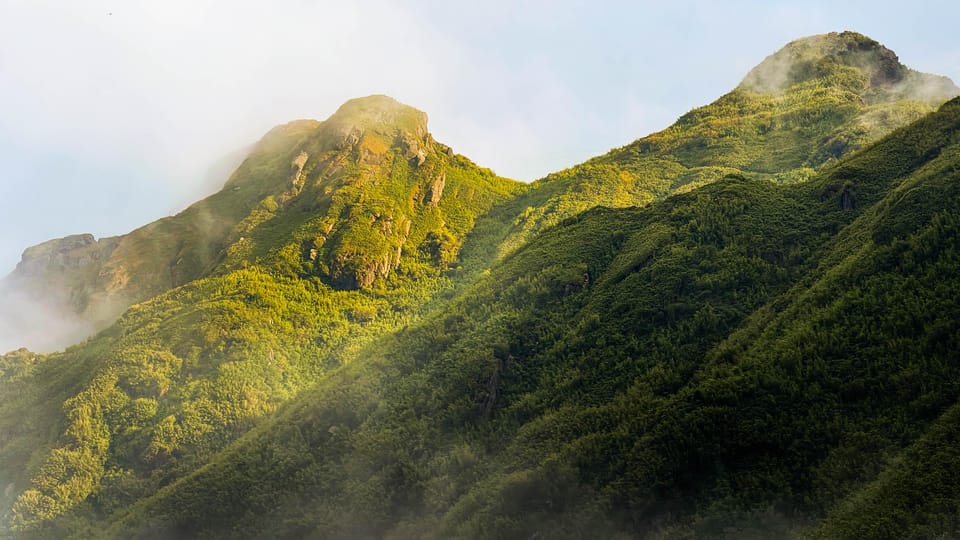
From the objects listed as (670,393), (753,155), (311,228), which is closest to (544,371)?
(670,393)

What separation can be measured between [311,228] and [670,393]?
102341 mm

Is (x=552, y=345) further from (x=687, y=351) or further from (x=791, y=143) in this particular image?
(x=791, y=143)

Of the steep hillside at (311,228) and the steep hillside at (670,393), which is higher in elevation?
the steep hillside at (311,228)

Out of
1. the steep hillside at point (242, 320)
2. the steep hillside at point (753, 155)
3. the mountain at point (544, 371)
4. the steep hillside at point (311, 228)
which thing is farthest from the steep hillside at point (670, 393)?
the steep hillside at point (753, 155)

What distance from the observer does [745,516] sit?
212ft

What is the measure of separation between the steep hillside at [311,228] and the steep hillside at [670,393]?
39529 mm

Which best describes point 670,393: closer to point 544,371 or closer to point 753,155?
point 544,371

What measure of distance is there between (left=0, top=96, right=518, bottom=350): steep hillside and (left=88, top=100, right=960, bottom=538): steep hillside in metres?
39.5

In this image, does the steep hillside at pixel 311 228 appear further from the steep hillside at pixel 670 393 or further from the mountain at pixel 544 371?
the steep hillside at pixel 670 393

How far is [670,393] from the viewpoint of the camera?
83.6 meters

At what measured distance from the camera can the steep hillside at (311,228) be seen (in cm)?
16125

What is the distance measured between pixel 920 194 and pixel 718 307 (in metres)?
25.6

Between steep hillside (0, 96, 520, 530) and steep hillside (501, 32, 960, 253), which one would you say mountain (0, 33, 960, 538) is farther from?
steep hillside (501, 32, 960, 253)

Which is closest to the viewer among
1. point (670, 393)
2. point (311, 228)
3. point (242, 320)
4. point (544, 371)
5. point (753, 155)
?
point (670, 393)
